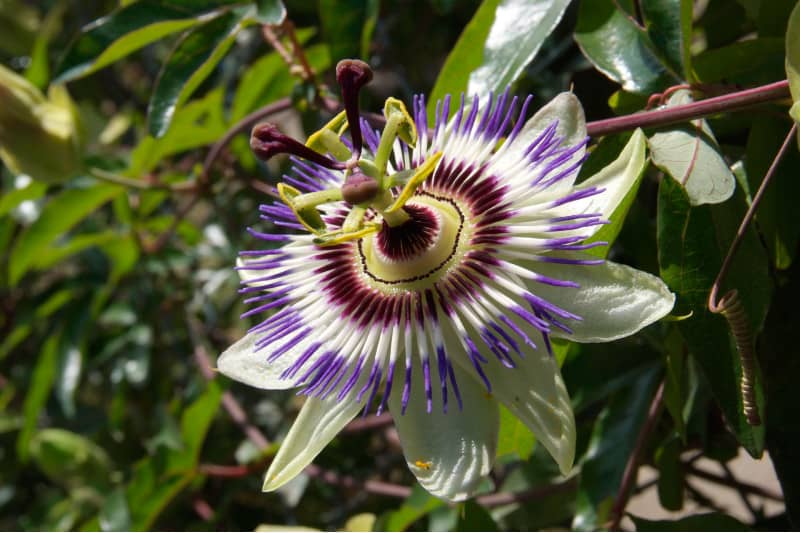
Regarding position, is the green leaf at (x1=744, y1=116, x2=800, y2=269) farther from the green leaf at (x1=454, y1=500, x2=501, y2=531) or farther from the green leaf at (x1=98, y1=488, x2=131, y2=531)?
the green leaf at (x1=98, y1=488, x2=131, y2=531)

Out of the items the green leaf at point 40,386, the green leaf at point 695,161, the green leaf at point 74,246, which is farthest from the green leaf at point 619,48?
the green leaf at point 40,386

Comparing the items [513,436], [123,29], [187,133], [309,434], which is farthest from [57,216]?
[513,436]

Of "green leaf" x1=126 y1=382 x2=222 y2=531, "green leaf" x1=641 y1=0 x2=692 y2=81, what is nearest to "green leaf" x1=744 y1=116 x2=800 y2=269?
"green leaf" x1=641 y1=0 x2=692 y2=81

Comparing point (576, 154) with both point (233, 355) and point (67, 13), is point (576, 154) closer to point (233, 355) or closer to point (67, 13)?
point (233, 355)

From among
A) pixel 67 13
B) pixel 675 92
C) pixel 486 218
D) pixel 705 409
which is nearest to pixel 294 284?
pixel 486 218

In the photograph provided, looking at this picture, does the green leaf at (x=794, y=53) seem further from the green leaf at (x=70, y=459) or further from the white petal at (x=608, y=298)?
the green leaf at (x=70, y=459)

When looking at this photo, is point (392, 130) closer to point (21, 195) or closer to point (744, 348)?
point (744, 348)

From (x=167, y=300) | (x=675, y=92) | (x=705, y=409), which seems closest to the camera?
(x=675, y=92)
